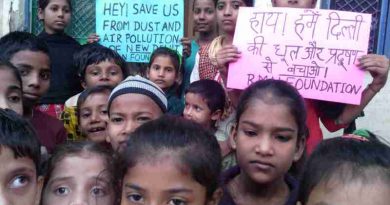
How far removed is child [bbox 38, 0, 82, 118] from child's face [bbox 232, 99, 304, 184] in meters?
1.81

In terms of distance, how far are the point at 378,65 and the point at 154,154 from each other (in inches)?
57.9

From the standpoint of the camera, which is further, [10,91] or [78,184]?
[10,91]

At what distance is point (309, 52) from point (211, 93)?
0.76m

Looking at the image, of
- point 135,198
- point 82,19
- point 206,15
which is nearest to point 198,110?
point 206,15

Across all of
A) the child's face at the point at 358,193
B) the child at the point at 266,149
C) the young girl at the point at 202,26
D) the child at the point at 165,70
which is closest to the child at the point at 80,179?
the child at the point at 266,149

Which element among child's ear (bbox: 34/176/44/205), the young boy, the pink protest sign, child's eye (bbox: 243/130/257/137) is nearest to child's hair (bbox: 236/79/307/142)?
child's eye (bbox: 243/130/257/137)

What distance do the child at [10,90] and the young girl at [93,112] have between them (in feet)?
1.78

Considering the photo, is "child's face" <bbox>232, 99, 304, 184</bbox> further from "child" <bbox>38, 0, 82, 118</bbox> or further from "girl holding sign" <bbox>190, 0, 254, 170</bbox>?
"child" <bbox>38, 0, 82, 118</bbox>

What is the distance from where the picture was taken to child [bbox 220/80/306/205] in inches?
92.1

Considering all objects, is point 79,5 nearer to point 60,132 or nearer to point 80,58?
point 80,58

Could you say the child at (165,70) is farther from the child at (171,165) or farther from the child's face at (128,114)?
the child at (171,165)

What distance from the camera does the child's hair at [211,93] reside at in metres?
3.61

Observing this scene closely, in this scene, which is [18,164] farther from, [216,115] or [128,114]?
[216,115]

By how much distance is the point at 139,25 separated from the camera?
483 cm
